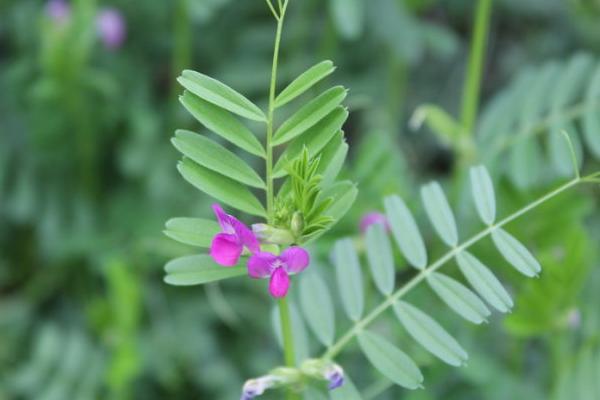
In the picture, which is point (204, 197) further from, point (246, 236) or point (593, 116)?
point (246, 236)

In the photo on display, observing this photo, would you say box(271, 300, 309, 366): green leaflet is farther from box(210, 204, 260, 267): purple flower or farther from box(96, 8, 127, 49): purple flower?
box(96, 8, 127, 49): purple flower

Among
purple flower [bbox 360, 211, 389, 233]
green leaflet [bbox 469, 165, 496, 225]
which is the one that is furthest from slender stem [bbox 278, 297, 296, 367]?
purple flower [bbox 360, 211, 389, 233]

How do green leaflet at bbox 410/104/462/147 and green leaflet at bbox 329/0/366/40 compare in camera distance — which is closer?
green leaflet at bbox 410/104/462/147

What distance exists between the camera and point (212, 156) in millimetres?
758

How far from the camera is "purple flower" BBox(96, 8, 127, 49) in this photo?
1.65 m

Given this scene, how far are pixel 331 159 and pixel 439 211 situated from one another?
0.62 ft

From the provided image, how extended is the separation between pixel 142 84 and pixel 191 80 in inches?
41.5

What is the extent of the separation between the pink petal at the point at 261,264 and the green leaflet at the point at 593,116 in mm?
628

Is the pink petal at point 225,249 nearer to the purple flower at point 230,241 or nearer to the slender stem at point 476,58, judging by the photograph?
the purple flower at point 230,241

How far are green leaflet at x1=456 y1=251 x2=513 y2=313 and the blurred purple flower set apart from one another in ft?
3.30

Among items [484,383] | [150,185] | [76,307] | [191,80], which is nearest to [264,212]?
[191,80]

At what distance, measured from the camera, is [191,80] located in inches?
28.4

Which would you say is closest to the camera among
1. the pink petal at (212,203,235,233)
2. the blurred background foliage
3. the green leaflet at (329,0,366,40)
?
the pink petal at (212,203,235,233)

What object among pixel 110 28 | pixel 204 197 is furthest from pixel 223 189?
pixel 110 28
